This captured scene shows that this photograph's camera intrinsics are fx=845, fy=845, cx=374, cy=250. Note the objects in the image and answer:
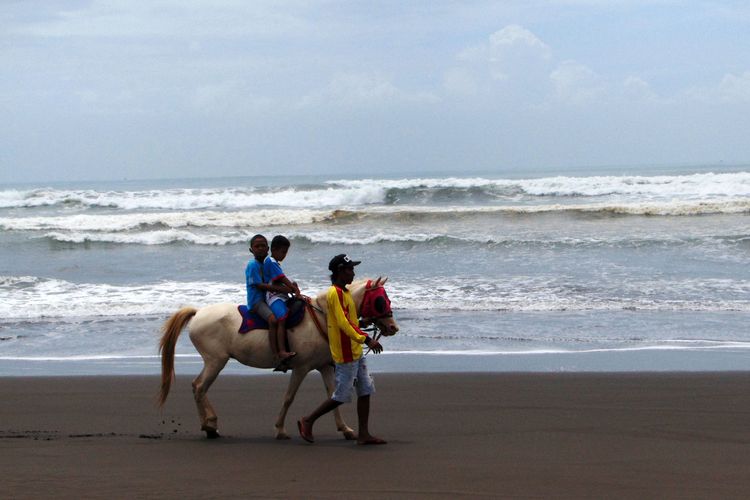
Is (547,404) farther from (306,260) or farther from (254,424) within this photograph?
(306,260)

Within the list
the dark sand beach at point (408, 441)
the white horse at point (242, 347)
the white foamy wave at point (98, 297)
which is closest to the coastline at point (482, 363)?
the dark sand beach at point (408, 441)

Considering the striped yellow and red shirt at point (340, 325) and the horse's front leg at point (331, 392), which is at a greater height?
the striped yellow and red shirt at point (340, 325)

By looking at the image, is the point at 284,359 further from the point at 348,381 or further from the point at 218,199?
the point at 218,199

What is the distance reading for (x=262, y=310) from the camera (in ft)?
22.1

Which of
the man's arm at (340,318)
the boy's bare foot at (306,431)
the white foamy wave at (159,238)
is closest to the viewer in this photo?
the man's arm at (340,318)

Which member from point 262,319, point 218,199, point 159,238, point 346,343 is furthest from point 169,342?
point 218,199

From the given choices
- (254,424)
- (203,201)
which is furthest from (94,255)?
(203,201)

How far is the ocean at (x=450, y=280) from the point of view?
10391 millimetres

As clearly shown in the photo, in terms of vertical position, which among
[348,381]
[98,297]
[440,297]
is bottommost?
[98,297]

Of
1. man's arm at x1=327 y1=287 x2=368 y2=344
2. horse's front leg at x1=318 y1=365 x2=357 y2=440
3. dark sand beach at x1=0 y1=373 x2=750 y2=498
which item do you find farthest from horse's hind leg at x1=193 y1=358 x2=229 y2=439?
man's arm at x1=327 y1=287 x2=368 y2=344

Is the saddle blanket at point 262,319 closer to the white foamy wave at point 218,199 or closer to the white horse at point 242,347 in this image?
the white horse at point 242,347

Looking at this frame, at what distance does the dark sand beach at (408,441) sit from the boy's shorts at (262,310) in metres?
0.99

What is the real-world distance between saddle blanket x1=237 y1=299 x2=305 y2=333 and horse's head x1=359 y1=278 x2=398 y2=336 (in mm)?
592

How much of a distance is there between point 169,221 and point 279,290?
25.0 metres
